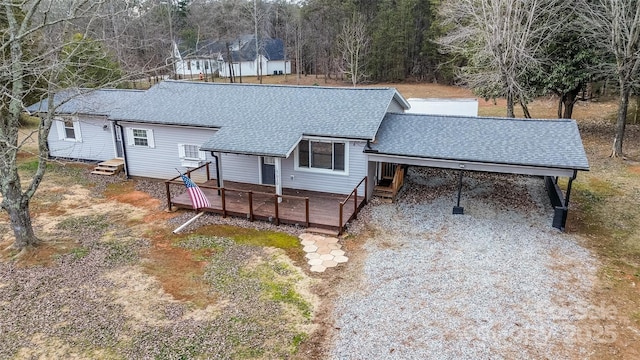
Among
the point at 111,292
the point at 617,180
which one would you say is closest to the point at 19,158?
the point at 111,292

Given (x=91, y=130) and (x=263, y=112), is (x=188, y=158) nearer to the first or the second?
(x=263, y=112)

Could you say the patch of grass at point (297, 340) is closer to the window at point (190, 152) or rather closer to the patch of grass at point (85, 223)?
the patch of grass at point (85, 223)

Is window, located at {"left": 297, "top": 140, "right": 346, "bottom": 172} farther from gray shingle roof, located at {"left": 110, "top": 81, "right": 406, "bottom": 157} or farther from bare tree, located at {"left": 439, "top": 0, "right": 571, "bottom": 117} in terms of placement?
bare tree, located at {"left": 439, "top": 0, "right": 571, "bottom": 117}

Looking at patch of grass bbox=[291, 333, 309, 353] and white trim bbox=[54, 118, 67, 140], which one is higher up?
white trim bbox=[54, 118, 67, 140]

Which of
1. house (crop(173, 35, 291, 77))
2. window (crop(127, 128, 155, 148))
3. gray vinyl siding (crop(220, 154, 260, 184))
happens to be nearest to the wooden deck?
gray vinyl siding (crop(220, 154, 260, 184))

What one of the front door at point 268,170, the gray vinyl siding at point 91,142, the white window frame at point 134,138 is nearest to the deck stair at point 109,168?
the gray vinyl siding at point 91,142
